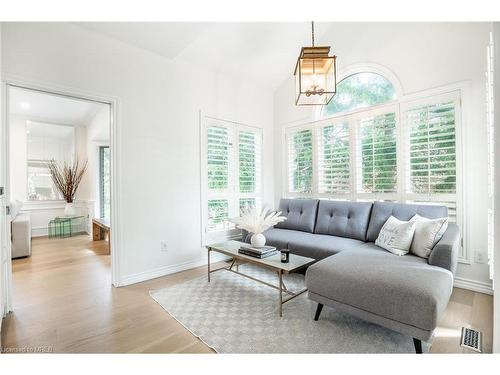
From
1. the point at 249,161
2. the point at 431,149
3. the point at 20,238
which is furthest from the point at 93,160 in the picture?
the point at 431,149

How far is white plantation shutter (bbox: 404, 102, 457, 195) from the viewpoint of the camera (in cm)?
270

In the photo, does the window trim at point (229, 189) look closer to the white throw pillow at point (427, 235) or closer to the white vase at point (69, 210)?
the white throw pillow at point (427, 235)

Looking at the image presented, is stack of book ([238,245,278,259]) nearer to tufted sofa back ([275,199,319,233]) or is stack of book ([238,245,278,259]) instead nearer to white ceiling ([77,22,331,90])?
tufted sofa back ([275,199,319,233])

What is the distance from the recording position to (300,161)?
4.09m

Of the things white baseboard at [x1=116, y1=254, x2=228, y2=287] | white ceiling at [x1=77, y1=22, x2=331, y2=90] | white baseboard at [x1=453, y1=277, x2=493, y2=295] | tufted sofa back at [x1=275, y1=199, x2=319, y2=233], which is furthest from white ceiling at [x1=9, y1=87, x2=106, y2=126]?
white baseboard at [x1=453, y1=277, x2=493, y2=295]

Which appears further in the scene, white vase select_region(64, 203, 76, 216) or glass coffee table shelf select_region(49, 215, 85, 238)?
white vase select_region(64, 203, 76, 216)

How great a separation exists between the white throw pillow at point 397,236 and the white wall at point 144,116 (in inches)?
88.8

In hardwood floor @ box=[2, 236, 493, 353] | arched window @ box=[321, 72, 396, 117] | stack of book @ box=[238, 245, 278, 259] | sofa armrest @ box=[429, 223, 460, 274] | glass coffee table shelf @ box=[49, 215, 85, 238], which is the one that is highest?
arched window @ box=[321, 72, 396, 117]

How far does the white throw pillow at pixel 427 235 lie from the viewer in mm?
2262

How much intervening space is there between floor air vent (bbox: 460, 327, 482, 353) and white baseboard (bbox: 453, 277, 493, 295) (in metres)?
0.90

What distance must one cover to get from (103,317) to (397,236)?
2.72m

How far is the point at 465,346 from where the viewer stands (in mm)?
1690
